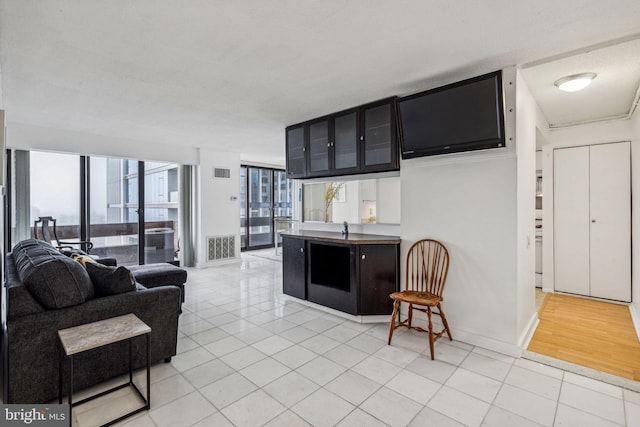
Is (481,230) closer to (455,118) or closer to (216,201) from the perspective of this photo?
(455,118)

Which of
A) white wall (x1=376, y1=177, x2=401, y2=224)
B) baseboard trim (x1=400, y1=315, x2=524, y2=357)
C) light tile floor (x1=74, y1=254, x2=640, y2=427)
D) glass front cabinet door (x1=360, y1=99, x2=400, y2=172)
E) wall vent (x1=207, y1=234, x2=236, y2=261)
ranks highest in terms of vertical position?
glass front cabinet door (x1=360, y1=99, x2=400, y2=172)

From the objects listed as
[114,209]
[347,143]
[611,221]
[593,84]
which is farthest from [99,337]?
[611,221]

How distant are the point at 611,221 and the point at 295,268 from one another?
424 centimetres

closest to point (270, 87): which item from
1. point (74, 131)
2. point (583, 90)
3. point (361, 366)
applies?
point (361, 366)

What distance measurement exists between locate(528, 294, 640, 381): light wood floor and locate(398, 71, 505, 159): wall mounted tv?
1950 mm

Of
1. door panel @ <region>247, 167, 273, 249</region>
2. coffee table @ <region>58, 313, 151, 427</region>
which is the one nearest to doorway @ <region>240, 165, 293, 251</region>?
door panel @ <region>247, 167, 273, 249</region>

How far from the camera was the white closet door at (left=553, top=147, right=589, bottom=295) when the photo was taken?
4.30 metres

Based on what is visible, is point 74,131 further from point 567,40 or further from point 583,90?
point 583,90

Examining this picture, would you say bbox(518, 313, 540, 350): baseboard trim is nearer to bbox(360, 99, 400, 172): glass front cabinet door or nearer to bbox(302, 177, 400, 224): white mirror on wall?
bbox(302, 177, 400, 224): white mirror on wall

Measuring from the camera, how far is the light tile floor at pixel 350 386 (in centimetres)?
191

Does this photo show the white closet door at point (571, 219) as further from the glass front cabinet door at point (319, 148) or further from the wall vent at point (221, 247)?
the wall vent at point (221, 247)

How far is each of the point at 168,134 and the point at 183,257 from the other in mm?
2651

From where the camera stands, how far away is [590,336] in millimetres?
3072

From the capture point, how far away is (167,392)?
2.16m
